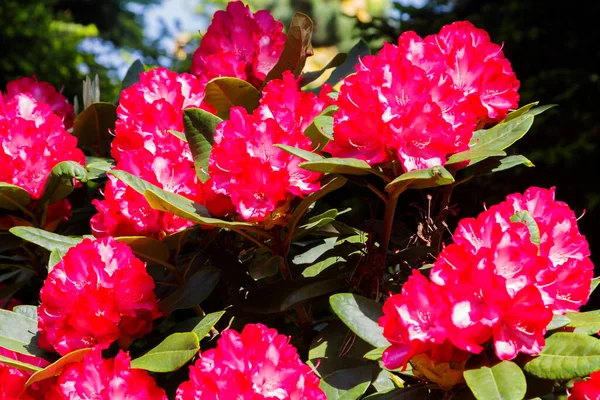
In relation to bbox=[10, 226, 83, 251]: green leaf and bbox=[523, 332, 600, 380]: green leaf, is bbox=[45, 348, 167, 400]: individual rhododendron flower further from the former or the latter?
bbox=[523, 332, 600, 380]: green leaf

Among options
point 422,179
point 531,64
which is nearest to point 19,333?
point 422,179

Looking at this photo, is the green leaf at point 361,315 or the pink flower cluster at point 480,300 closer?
the pink flower cluster at point 480,300

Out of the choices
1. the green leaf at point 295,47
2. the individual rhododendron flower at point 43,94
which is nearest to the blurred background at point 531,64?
the individual rhododendron flower at point 43,94

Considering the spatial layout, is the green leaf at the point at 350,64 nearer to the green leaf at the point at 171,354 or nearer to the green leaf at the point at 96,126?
the green leaf at the point at 96,126

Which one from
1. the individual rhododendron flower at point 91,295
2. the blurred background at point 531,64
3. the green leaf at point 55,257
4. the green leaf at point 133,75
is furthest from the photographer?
the blurred background at point 531,64

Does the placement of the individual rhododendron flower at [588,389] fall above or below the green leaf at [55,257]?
below

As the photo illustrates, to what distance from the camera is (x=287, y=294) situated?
113 centimetres

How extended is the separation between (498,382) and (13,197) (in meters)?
0.91

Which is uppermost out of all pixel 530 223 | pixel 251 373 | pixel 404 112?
pixel 404 112

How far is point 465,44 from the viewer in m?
1.12

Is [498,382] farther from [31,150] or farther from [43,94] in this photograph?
[43,94]

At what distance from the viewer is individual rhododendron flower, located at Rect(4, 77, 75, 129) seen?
1.68 metres

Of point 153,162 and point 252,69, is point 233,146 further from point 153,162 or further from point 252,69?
point 252,69

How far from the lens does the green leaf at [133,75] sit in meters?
1.65
